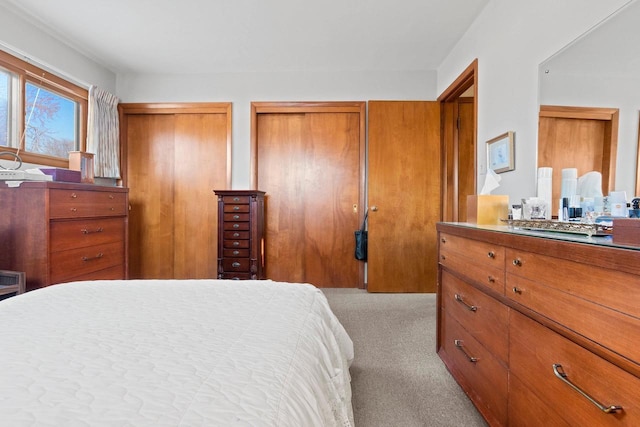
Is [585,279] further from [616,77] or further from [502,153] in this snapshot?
[502,153]

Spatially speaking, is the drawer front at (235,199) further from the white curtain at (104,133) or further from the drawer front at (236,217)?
the white curtain at (104,133)

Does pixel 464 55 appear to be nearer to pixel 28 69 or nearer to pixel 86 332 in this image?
pixel 86 332

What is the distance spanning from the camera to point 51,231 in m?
2.23

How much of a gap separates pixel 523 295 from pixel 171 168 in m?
3.73

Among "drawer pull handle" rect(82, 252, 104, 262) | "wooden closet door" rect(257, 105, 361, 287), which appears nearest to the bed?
"drawer pull handle" rect(82, 252, 104, 262)

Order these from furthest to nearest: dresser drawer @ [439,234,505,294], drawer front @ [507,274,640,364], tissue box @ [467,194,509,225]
Result: tissue box @ [467,194,509,225]
dresser drawer @ [439,234,505,294]
drawer front @ [507,274,640,364]

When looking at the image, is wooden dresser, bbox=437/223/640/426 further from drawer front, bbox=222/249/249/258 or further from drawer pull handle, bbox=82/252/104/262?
drawer pull handle, bbox=82/252/104/262

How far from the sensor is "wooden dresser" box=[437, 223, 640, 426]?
2.35 ft

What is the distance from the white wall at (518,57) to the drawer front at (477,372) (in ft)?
3.11

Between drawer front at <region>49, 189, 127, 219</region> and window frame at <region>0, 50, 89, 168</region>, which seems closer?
drawer front at <region>49, 189, 127, 219</region>

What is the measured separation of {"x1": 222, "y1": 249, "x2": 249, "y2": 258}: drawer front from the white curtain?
163cm

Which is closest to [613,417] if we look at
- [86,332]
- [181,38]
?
[86,332]

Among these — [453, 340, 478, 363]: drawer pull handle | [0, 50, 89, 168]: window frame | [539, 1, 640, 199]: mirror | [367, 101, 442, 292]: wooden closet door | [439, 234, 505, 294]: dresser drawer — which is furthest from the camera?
[367, 101, 442, 292]: wooden closet door

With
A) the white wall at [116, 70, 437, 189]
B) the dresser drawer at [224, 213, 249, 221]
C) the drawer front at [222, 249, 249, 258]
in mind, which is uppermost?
the white wall at [116, 70, 437, 189]
